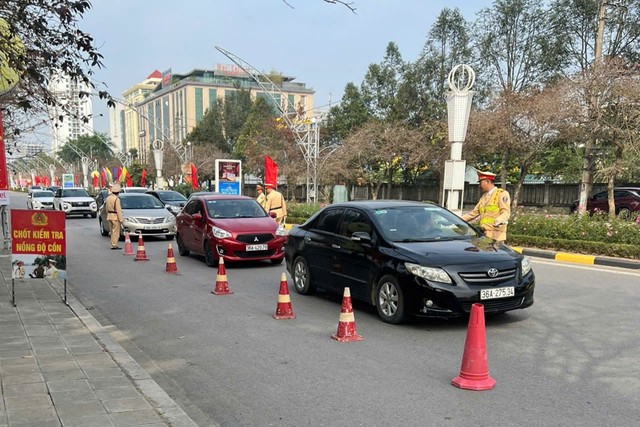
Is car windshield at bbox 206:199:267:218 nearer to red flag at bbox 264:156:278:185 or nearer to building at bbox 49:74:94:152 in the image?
building at bbox 49:74:94:152

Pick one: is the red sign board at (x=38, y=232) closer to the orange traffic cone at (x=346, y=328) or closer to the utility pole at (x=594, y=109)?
the orange traffic cone at (x=346, y=328)

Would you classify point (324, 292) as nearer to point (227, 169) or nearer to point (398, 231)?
point (398, 231)

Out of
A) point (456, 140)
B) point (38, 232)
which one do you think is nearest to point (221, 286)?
point (38, 232)

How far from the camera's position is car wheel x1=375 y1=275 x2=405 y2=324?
21.4ft

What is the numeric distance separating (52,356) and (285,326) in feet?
8.82

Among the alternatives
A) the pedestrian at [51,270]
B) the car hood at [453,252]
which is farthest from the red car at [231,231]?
the car hood at [453,252]

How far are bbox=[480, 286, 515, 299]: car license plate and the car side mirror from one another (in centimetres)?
170

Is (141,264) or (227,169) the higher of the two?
(227,169)

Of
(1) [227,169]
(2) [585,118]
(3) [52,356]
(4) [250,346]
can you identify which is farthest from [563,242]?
(1) [227,169]

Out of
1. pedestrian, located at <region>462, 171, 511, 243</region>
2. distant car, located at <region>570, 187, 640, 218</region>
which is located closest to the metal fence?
distant car, located at <region>570, 187, 640, 218</region>

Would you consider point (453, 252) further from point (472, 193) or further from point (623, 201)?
point (472, 193)

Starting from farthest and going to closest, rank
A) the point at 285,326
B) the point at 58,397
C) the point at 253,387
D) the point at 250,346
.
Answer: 1. the point at 285,326
2. the point at 250,346
3. the point at 253,387
4. the point at 58,397

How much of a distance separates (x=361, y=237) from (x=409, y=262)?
3.34ft

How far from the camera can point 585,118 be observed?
1881cm
